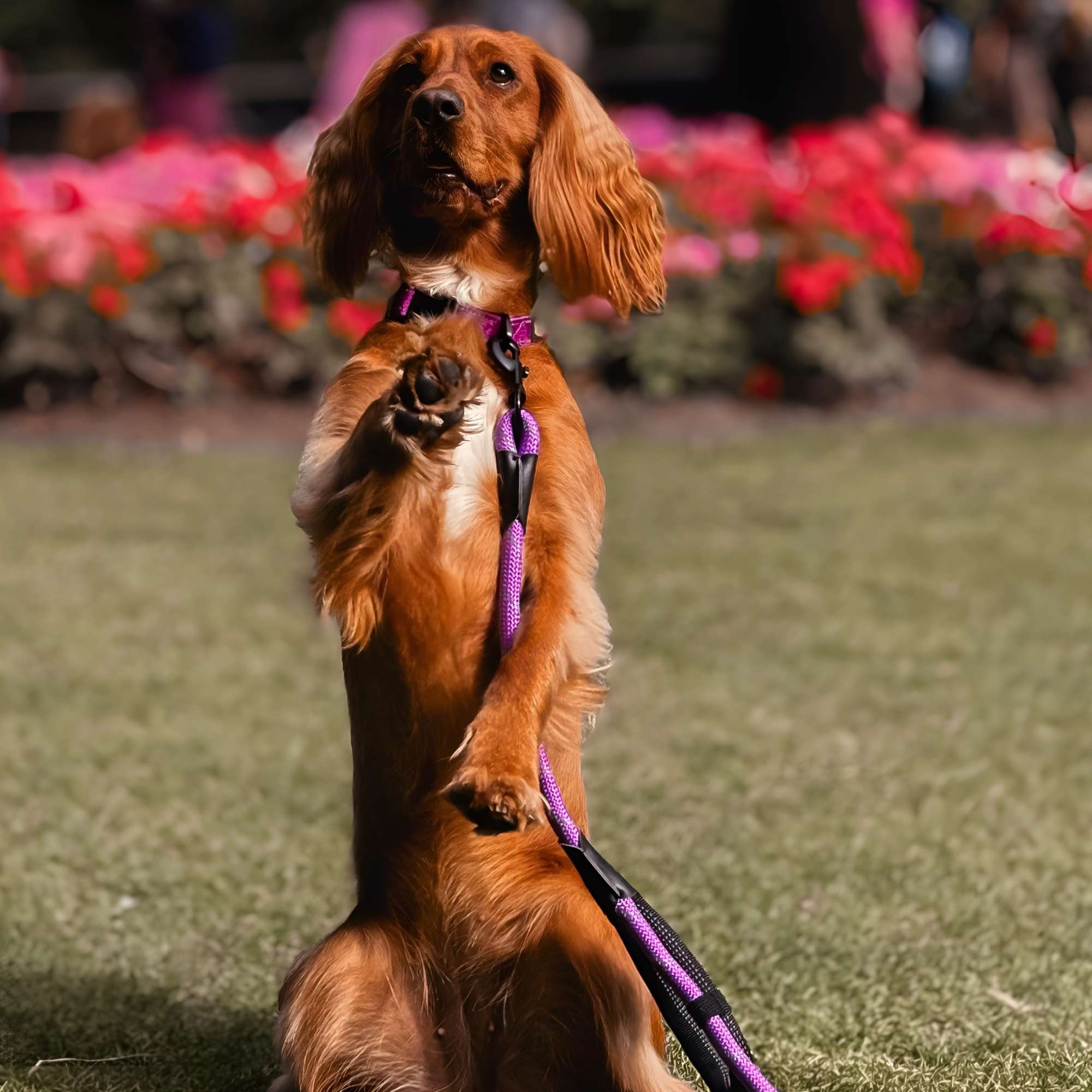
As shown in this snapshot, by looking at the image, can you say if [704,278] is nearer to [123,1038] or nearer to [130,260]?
[130,260]

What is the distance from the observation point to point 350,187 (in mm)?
2992

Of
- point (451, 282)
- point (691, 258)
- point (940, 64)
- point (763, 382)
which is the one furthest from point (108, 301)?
point (940, 64)

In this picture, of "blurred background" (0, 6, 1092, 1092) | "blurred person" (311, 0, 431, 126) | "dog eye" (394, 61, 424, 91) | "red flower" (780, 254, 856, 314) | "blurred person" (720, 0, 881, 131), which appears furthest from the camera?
"blurred person" (720, 0, 881, 131)

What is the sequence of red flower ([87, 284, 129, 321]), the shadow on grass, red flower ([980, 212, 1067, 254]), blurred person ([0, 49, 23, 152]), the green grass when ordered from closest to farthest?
the shadow on grass → the green grass → red flower ([87, 284, 129, 321]) → red flower ([980, 212, 1067, 254]) → blurred person ([0, 49, 23, 152])

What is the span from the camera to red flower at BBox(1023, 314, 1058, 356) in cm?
1032

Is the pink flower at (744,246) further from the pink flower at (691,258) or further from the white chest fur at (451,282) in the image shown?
the white chest fur at (451,282)

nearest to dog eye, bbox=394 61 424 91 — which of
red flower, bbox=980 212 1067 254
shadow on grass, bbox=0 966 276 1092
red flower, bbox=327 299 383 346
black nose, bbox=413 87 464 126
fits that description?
black nose, bbox=413 87 464 126

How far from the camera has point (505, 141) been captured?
289 cm

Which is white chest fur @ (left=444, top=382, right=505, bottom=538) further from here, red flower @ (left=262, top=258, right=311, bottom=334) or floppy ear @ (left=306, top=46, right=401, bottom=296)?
red flower @ (left=262, top=258, right=311, bottom=334)

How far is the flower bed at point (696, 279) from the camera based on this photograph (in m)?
9.68

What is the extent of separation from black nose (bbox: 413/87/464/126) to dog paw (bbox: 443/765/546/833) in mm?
1026

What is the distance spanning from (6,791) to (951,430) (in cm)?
617

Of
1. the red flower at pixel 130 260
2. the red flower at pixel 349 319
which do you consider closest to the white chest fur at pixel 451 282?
the red flower at pixel 349 319

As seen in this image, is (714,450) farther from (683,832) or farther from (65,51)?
(65,51)
